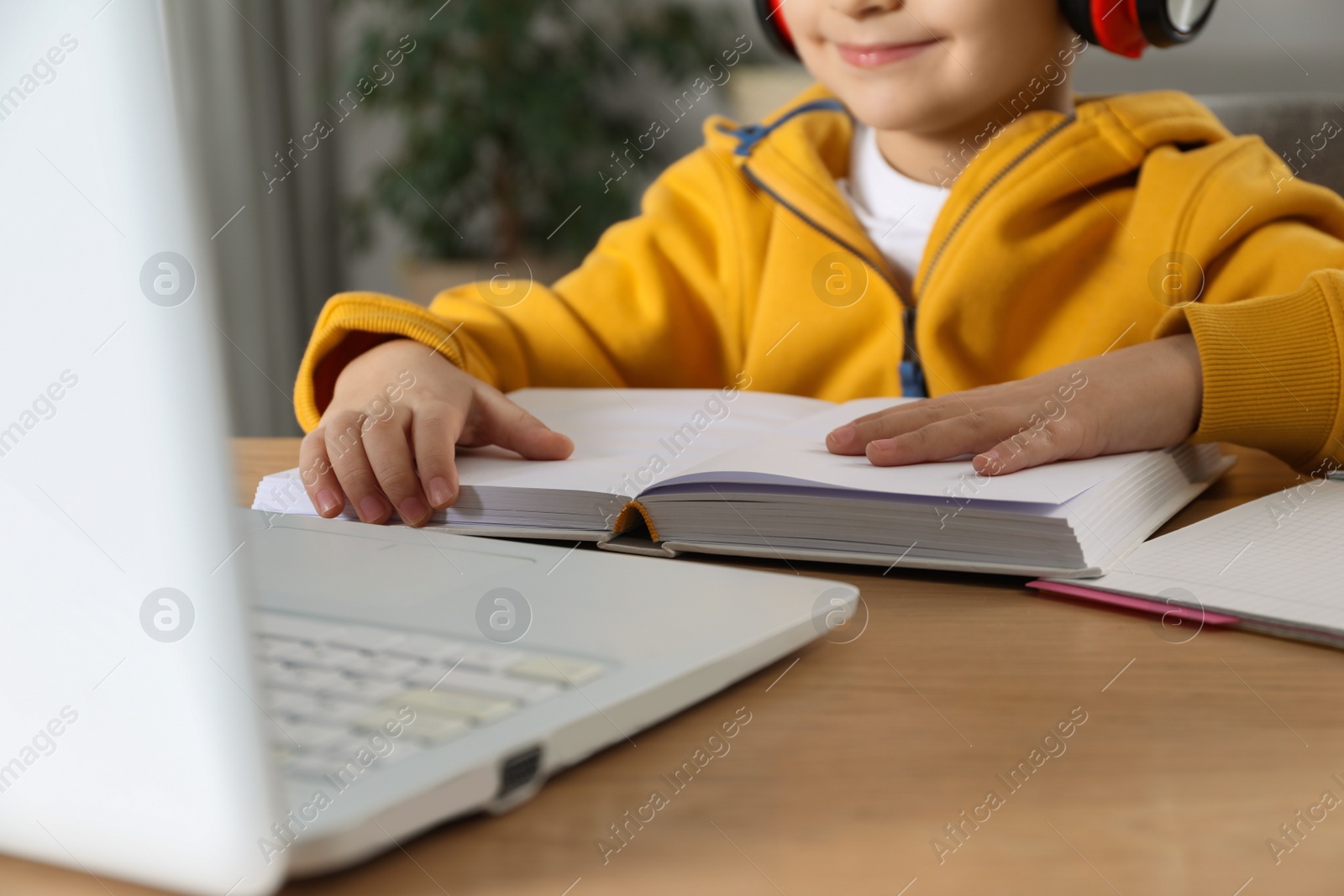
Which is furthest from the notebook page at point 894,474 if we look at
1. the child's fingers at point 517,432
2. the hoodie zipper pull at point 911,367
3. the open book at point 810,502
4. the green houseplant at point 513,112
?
the green houseplant at point 513,112

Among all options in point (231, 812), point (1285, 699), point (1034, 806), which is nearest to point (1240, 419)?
point (1285, 699)

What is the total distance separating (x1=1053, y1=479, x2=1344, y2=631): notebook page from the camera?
46 cm

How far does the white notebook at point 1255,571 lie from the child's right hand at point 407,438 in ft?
1.07

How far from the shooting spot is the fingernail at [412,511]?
2.01ft

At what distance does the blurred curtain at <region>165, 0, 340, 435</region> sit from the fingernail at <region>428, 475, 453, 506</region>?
5.54ft

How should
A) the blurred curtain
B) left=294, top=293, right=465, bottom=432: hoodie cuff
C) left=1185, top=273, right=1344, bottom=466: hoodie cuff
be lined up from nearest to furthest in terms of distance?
1. left=1185, top=273, right=1344, bottom=466: hoodie cuff
2. left=294, top=293, right=465, bottom=432: hoodie cuff
3. the blurred curtain

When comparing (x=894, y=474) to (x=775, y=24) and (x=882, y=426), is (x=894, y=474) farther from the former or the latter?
(x=775, y=24)

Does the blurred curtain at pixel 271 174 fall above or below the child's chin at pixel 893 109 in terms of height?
above

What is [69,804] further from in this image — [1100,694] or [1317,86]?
[1317,86]
